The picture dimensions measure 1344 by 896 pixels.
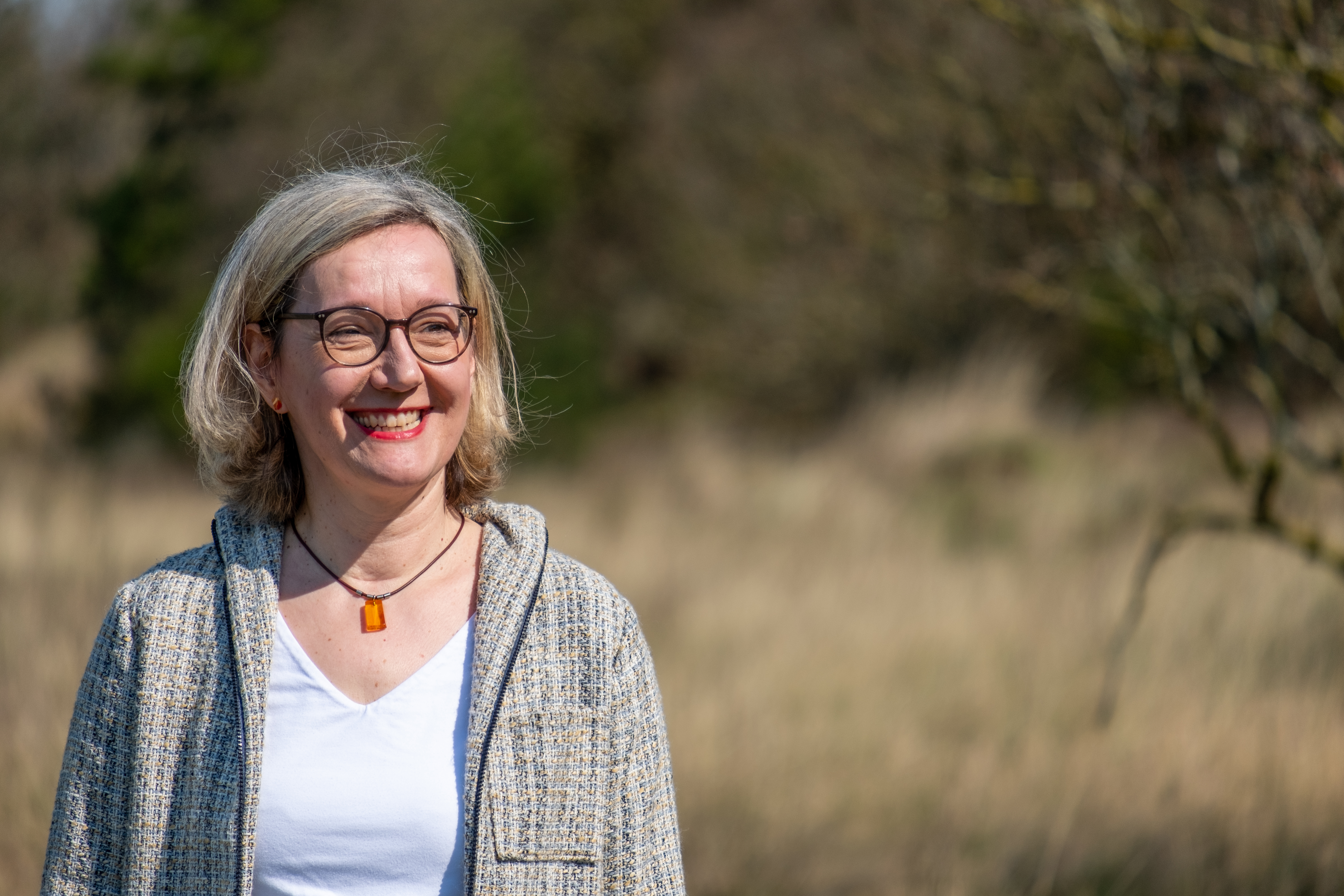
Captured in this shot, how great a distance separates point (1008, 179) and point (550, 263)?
50.0ft

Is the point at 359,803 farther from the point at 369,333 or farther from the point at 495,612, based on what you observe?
the point at 369,333

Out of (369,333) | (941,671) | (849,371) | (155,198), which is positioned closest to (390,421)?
(369,333)

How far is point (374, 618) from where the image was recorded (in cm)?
185

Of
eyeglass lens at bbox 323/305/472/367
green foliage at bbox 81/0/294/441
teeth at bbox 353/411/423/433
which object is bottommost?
teeth at bbox 353/411/423/433

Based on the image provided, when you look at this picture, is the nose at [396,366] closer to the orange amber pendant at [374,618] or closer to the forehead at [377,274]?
the forehead at [377,274]

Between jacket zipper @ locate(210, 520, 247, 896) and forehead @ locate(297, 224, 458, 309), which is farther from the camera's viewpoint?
forehead @ locate(297, 224, 458, 309)

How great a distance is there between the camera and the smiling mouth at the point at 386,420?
1839 mm

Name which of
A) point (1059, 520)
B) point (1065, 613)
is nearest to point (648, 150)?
point (1059, 520)

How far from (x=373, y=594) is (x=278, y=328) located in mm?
409

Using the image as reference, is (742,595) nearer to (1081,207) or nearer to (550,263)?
(1081,207)

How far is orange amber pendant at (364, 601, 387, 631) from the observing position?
6.07 ft

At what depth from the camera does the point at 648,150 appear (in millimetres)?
19141

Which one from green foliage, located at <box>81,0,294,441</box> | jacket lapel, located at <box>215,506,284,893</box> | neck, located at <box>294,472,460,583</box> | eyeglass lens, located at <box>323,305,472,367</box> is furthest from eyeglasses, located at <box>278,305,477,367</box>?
green foliage, located at <box>81,0,294,441</box>

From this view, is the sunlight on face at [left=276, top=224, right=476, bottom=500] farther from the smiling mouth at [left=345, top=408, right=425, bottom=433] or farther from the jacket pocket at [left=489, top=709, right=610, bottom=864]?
the jacket pocket at [left=489, top=709, right=610, bottom=864]
